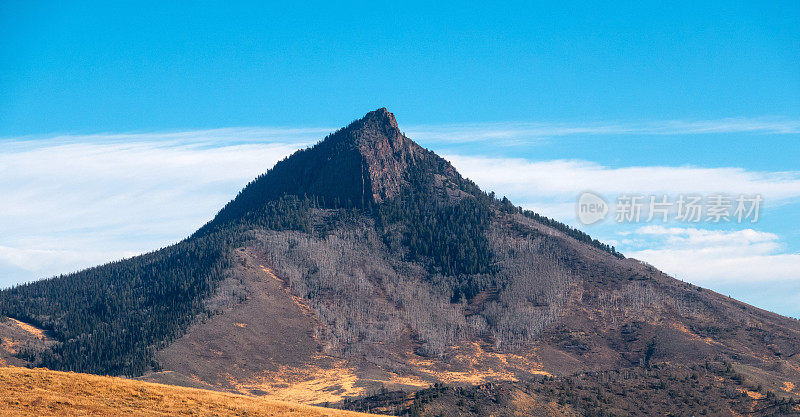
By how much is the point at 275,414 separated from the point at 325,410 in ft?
30.8

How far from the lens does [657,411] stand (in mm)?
158500

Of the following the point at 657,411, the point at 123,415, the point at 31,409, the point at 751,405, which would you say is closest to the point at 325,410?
the point at 123,415

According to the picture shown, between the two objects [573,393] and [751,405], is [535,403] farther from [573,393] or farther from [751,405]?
[751,405]

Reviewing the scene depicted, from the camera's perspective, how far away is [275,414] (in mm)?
89312

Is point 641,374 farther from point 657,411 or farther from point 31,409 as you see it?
point 31,409

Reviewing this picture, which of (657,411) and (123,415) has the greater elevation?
(123,415)

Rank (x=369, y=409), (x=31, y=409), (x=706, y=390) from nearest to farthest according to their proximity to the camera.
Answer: (x=31, y=409)
(x=369, y=409)
(x=706, y=390)

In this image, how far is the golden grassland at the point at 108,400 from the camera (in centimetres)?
7925

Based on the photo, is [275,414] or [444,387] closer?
[275,414]

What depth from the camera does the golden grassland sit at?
79.2m

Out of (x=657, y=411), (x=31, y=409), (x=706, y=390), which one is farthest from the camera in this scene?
(x=706, y=390)

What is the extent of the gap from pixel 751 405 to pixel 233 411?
4702 inches

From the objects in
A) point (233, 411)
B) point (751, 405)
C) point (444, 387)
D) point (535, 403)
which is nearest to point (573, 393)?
point (535, 403)

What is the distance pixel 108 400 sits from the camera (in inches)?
3334
